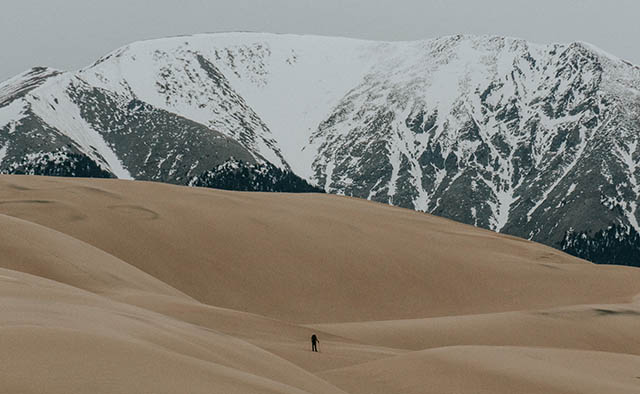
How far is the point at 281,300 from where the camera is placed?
3103 cm

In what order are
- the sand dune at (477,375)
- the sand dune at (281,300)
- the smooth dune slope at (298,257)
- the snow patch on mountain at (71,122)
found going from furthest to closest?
1. the snow patch on mountain at (71,122)
2. the smooth dune slope at (298,257)
3. the sand dune at (477,375)
4. the sand dune at (281,300)

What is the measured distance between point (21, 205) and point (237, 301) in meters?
8.80

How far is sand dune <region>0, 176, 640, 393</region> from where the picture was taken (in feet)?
29.9

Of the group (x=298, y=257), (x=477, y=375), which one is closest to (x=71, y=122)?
(x=298, y=257)

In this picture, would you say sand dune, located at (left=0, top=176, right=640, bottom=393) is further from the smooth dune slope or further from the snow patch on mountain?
the snow patch on mountain

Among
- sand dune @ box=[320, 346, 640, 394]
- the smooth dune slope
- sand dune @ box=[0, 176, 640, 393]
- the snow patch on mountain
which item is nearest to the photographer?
sand dune @ box=[0, 176, 640, 393]

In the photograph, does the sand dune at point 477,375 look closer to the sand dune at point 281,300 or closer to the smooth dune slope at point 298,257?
the sand dune at point 281,300

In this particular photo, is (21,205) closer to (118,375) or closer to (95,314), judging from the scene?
(95,314)

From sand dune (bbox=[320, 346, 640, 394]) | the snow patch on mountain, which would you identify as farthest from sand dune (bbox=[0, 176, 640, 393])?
the snow patch on mountain

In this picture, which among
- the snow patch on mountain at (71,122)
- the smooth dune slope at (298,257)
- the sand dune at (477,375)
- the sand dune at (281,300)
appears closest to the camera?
the sand dune at (281,300)

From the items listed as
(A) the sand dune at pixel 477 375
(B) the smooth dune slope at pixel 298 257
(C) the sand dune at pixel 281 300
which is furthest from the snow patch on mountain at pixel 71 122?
(A) the sand dune at pixel 477 375

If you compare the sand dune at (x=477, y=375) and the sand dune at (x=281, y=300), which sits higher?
the sand dune at (x=281, y=300)

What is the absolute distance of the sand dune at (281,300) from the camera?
9109 millimetres

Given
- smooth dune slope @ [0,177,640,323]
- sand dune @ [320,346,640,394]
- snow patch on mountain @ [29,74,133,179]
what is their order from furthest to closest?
snow patch on mountain @ [29,74,133,179]
smooth dune slope @ [0,177,640,323]
sand dune @ [320,346,640,394]
